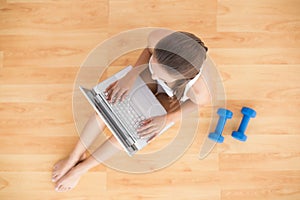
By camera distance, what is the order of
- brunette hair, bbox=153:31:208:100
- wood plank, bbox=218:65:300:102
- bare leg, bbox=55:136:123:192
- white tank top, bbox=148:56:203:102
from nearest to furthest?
brunette hair, bbox=153:31:208:100, white tank top, bbox=148:56:203:102, bare leg, bbox=55:136:123:192, wood plank, bbox=218:65:300:102

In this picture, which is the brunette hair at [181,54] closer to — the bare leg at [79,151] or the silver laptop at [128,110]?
the silver laptop at [128,110]

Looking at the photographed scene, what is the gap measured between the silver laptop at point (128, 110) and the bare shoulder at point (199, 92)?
89mm

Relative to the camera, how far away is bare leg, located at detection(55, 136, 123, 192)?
109 cm

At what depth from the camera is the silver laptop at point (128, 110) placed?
97 cm

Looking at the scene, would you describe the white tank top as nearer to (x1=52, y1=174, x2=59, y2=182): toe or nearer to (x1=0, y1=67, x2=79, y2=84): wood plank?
(x1=0, y1=67, x2=79, y2=84): wood plank

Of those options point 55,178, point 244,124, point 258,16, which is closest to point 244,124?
point 244,124

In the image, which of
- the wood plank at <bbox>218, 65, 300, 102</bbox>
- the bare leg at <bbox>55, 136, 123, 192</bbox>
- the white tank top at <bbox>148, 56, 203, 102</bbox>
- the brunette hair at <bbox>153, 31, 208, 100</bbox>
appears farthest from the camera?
the wood plank at <bbox>218, 65, 300, 102</bbox>

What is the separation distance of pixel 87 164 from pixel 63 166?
0.27ft

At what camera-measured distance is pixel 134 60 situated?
3.86ft

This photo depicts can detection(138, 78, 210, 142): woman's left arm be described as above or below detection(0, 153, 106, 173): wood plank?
above

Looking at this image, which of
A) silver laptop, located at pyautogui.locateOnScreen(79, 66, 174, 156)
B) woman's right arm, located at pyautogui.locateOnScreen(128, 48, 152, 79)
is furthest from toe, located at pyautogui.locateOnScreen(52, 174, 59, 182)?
woman's right arm, located at pyautogui.locateOnScreen(128, 48, 152, 79)

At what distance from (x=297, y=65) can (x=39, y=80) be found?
86 cm

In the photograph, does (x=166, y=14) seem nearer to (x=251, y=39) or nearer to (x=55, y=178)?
(x=251, y=39)

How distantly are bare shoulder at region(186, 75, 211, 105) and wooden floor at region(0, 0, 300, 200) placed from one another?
0.57ft
